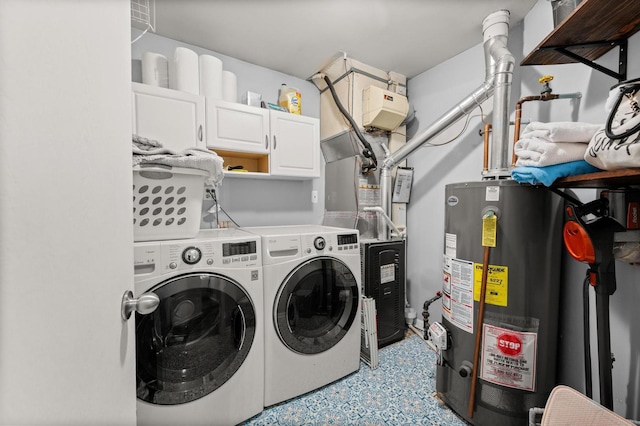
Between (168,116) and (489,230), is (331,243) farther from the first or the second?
(168,116)

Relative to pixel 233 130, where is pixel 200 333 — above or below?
below

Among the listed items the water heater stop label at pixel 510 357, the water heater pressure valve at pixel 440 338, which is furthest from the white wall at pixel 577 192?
the water heater pressure valve at pixel 440 338

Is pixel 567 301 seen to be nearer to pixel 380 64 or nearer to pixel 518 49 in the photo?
pixel 518 49

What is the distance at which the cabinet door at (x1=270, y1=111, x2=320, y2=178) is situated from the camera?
209 cm

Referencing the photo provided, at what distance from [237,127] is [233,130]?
0.04 m

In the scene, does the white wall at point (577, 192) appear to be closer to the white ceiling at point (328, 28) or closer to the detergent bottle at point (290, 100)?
the white ceiling at point (328, 28)

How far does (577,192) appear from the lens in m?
1.36

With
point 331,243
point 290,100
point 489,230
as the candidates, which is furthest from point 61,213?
point 290,100

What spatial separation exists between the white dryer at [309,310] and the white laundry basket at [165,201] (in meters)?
0.41

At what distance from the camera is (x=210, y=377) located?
1295 mm

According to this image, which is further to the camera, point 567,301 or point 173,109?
point 173,109

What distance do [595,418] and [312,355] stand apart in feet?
4.04

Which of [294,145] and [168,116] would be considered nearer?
[168,116]

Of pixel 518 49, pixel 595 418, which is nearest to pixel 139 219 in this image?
pixel 595 418
